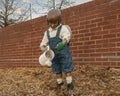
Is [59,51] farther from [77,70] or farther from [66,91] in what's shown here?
[77,70]

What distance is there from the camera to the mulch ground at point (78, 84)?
218 inches

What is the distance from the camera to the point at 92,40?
693 centimetres

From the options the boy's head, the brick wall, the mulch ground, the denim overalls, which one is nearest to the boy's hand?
the denim overalls

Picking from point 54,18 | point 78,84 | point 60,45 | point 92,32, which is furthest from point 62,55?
point 92,32

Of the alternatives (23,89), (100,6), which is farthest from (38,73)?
(100,6)

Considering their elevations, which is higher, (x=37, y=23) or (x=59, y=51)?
(x=37, y=23)

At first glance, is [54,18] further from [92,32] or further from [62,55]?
[92,32]

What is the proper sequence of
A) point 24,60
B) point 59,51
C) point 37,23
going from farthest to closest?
point 24,60 < point 37,23 < point 59,51

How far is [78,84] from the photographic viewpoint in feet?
20.0

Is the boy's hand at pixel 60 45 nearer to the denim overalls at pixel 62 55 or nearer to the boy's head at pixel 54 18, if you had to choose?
the denim overalls at pixel 62 55

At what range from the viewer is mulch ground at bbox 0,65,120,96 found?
5.53 meters

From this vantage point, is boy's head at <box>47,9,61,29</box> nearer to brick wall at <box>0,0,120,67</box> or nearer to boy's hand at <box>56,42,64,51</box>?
boy's hand at <box>56,42,64,51</box>

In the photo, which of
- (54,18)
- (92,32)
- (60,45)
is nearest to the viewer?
(60,45)

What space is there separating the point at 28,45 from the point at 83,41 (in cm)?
297
